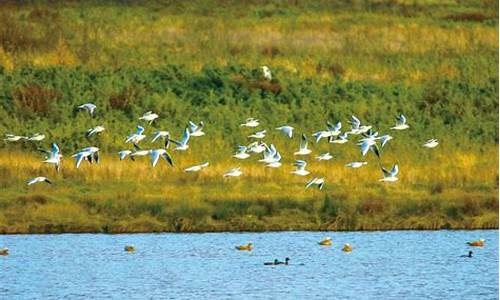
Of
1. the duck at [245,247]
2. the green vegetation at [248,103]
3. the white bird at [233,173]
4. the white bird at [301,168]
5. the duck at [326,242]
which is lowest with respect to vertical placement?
the green vegetation at [248,103]

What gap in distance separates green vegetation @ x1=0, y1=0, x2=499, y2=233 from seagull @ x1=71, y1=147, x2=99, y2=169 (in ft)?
1.22

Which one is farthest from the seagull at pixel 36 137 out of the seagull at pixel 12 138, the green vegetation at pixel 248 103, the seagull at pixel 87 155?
the seagull at pixel 87 155

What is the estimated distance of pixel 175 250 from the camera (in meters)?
30.4

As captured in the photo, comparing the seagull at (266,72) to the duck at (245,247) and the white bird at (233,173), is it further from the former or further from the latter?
the duck at (245,247)

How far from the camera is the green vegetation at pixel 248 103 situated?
3316 cm

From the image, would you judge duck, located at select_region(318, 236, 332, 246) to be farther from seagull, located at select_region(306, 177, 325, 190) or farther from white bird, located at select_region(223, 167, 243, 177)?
white bird, located at select_region(223, 167, 243, 177)

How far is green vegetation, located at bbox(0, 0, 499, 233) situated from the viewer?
3316cm

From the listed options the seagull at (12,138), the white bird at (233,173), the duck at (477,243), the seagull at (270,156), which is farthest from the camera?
the seagull at (12,138)

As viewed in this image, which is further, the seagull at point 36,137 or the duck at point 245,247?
the seagull at point 36,137

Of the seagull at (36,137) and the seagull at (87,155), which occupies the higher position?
the seagull at (87,155)

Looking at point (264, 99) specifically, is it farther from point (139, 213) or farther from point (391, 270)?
point (391, 270)

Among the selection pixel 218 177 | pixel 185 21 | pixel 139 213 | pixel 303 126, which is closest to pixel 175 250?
pixel 139 213

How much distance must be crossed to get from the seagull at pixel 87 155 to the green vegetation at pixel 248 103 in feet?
1.22

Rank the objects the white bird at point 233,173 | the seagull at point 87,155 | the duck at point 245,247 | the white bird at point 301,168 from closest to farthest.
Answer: the duck at point 245,247, the seagull at point 87,155, the white bird at point 301,168, the white bird at point 233,173
